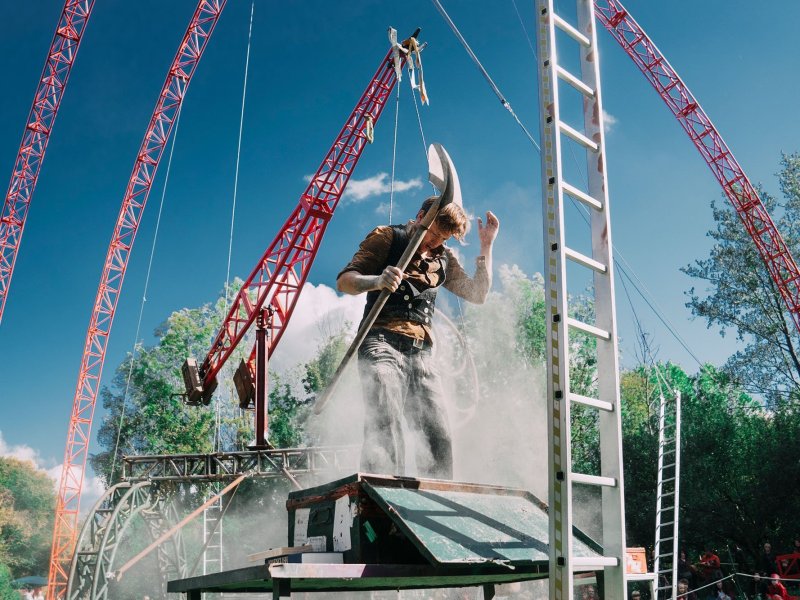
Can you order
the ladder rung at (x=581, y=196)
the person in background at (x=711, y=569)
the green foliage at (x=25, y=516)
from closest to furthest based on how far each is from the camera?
the ladder rung at (x=581, y=196) → the person in background at (x=711, y=569) → the green foliage at (x=25, y=516)

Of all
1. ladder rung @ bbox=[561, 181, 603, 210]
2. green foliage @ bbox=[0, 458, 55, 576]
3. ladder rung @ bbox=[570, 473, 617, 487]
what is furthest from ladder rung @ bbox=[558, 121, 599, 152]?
green foliage @ bbox=[0, 458, 55, 576]

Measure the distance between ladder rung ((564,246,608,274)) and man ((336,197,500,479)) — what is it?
1.08 meters

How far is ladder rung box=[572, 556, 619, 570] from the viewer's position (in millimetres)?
2658

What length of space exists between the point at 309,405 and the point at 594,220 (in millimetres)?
37771

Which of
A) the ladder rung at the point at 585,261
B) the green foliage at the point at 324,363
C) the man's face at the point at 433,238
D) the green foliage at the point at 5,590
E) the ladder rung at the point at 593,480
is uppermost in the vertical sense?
the green foliage at the point at 324,363

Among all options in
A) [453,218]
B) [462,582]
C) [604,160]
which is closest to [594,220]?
[604,160]

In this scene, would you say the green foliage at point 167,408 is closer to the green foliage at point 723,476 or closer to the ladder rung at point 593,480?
the green foliage at point 723,476

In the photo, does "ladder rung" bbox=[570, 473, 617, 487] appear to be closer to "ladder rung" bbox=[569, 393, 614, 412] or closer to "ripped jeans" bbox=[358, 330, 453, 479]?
"ladder rung" bbox=[569, 393, 614, 412]

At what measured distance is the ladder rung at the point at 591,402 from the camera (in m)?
2.81

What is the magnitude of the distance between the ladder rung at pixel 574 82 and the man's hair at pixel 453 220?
95 cm

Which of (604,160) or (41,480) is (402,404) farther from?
(41,480)

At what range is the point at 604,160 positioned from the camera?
3.50 meters

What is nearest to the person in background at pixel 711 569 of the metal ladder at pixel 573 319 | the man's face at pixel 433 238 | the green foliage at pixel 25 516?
the man's face at pixel 433 238

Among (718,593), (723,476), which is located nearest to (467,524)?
(718,593)
